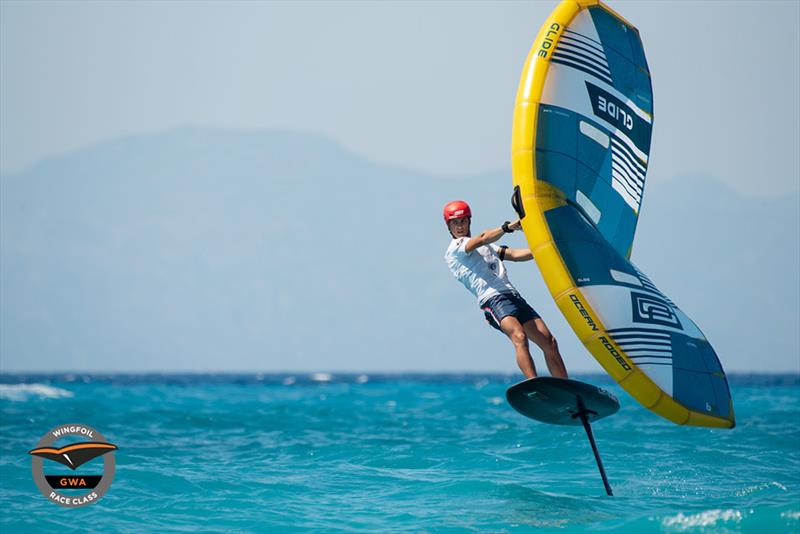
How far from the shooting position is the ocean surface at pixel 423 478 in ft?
24.3

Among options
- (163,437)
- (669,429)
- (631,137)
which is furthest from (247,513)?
(669,429)

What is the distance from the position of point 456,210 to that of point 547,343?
138 centimetres

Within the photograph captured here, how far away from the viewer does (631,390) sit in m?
7.13

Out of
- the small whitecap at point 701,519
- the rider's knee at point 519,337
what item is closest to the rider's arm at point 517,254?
the rider's knee at point 519,337

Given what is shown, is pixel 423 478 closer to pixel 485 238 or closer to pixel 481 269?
pixel 481 269

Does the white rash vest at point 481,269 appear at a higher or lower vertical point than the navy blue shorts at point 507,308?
higher

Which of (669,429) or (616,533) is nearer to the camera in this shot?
(616,533)

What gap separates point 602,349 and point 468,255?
1479 mm

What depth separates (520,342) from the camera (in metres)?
7.68

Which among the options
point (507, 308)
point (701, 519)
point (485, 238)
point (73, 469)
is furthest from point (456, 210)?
point (73, 469)

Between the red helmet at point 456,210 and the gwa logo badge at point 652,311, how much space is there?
1572mm

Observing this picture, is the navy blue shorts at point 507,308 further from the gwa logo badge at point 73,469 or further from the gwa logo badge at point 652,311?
the gwa logo badge at point 73,469

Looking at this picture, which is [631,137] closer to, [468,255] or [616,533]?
[468,255]

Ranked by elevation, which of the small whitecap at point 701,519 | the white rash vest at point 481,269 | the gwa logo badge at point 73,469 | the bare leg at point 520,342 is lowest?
the gwa logo badge at point 73,469
